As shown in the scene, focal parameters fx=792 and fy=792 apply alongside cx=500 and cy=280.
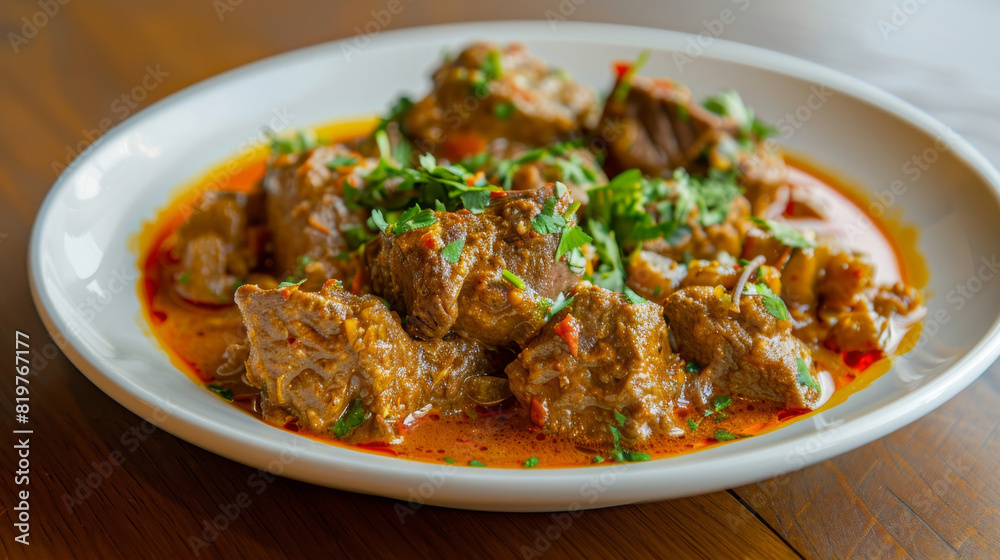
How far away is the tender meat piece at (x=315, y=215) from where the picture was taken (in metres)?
3.17

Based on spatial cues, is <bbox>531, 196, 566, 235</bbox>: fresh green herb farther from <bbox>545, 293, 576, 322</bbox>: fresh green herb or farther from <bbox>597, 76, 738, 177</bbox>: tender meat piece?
<bbox>597, 76, 738, 177</bbox>: tender meat piece

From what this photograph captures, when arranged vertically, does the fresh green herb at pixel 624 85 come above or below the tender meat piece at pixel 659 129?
above

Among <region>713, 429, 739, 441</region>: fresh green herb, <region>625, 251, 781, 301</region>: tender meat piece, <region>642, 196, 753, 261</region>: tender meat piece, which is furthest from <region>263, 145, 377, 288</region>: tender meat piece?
<region>713, 429, 739, 441</region>: fresh green herb

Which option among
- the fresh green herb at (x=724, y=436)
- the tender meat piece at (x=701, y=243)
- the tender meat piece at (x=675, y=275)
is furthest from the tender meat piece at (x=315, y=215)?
the fresh green herb at (x=724, y=436)

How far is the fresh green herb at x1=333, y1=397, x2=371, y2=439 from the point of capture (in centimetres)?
254

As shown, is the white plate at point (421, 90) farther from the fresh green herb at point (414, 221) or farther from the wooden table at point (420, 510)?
the fresh green herb at point (414, 221)

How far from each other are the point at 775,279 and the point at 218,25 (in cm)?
421

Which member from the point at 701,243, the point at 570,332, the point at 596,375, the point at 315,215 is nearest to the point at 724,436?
the point at 596,375

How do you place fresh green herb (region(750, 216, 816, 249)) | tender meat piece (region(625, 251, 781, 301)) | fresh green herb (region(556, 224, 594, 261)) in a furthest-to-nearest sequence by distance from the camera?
fresh green herb (region(750, 216, 816, 249))
tender meat piece (region(625, 251, 781, 301))
fresh green herb (region(556, 224, 594, 261))

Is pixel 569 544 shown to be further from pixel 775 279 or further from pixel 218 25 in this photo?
pixel 218 25

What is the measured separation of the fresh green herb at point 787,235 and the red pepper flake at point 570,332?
1176 mm

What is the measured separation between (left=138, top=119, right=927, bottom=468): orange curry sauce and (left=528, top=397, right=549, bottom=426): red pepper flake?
42 millimetres

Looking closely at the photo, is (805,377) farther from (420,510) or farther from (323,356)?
(323,356)

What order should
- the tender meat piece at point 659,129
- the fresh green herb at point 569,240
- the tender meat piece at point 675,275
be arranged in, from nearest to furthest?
1. the fresh green herb at point 569,240
2. the tender meat piece at point 675,275
3. the tender meat piece at point 659,129
